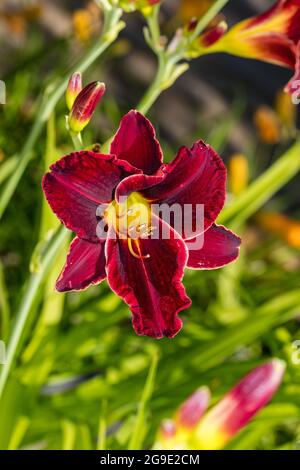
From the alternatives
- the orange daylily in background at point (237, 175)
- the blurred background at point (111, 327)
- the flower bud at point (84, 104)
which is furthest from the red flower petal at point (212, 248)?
the orange daylily in background at point (237, 175)

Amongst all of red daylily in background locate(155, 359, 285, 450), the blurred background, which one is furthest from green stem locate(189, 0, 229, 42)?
the blurred background

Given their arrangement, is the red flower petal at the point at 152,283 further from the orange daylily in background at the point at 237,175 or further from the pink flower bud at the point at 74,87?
the orange daylily in background at the point at 237,175

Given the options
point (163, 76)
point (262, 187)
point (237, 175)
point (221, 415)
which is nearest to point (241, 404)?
point (221, 415)

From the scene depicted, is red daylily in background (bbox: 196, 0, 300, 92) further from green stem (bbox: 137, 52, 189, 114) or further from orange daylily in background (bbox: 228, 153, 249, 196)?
orange daylily in background (bbox: 228, 153, 249, 196)

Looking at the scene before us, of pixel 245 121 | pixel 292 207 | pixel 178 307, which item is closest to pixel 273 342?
pixel 178 307

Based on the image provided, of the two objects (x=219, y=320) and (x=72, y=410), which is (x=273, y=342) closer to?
(x=219, y=320)

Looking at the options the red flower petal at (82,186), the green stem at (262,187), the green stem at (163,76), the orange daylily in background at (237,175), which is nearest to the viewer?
the red flower petal at (82,186)

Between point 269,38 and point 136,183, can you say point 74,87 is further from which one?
point 269,38

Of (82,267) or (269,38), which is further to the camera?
(269,38)
